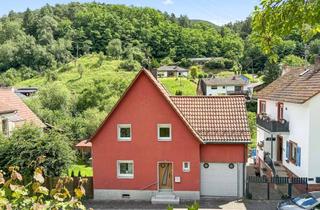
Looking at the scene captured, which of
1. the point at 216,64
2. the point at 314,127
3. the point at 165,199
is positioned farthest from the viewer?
the point at 216,64

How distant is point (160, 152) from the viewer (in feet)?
79.4

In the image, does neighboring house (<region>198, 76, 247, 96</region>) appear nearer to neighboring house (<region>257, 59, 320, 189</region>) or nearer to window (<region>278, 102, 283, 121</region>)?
neighboring house (<region>257, 59, 320, 189</region>)

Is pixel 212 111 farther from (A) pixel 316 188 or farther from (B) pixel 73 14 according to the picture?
(B) pixel 73 14

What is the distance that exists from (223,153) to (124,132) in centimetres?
660

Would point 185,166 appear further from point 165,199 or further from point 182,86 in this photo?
point 182,86

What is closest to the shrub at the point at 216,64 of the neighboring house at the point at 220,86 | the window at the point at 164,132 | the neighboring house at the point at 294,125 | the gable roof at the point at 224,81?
the gable roof at the point at 224,81

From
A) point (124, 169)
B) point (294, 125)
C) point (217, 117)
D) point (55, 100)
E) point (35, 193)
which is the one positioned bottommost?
point (124, 169)

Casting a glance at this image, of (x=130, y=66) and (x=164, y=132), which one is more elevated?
(x=130, y=66)

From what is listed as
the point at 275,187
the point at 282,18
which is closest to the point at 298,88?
the point at 275,187

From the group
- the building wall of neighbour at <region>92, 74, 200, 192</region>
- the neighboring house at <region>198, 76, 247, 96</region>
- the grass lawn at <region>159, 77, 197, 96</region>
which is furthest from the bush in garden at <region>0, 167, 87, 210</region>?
the neighboring house at <region>198, 76, 247, 96</region>

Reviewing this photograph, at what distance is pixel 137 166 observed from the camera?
79.8 ft

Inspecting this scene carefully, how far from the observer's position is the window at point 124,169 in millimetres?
24513

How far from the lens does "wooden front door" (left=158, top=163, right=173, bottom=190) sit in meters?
24.2

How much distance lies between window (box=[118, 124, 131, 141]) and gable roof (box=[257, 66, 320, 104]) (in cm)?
1108
